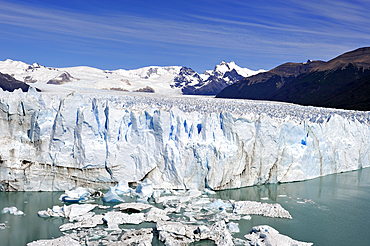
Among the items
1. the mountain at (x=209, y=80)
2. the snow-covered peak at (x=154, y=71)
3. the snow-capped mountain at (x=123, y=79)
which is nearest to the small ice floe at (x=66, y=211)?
the snow-capped mountain at (x=123, y=79)

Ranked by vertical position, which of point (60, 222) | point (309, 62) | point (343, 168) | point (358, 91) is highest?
point (309, 62)

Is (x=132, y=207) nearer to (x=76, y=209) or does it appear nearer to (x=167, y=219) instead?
(x=167, y=219)

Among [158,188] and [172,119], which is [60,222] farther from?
[172,119]

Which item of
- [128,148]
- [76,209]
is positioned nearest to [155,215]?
[76,209]

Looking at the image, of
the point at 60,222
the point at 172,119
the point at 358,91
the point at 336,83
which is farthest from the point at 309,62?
the point at 60,222

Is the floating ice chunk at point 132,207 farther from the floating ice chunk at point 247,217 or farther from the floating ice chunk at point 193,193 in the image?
the floating ice chunk at point 247,217

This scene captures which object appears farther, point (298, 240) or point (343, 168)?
point (343, 168)
